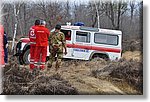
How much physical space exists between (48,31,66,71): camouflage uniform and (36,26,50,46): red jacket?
0.07m

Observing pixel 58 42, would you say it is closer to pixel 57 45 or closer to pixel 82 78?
pixel 57 45

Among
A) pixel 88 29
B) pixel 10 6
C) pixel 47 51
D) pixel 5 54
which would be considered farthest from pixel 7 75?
pixel 88 29

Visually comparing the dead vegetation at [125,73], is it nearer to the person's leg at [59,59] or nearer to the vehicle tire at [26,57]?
the person's leg at [59,59]

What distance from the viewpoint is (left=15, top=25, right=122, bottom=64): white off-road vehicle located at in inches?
163

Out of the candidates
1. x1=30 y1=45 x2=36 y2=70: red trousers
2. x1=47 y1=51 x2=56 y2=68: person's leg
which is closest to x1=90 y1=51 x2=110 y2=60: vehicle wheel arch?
x1=47 y1=51 x2=56 y2=68: person's leg

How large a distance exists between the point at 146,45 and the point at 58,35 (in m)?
1.08

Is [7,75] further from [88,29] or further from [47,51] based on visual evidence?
[88,29]

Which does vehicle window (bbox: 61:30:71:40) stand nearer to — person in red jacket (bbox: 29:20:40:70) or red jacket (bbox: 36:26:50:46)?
red jacket (bbox: 36:26:50:46)

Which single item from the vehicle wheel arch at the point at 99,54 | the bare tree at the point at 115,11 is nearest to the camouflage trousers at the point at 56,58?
the vehicle wheel arch at the point at 99,54

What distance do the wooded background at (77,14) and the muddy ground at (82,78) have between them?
0.34 metres

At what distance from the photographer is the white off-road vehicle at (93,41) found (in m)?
4.15

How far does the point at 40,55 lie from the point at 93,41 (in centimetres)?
68

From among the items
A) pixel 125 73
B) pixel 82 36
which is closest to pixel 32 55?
pixel 82 36

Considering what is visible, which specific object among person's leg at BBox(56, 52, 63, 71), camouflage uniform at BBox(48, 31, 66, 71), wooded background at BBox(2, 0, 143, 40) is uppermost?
wooded background at BBox(2, 0, 143, 40)
